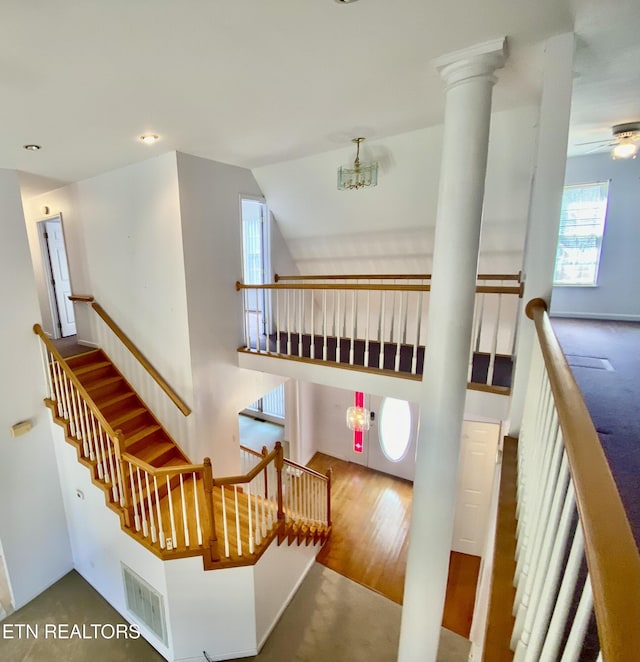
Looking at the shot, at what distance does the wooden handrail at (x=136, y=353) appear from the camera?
3.87 metres

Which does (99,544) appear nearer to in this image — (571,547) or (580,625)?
(571,547)

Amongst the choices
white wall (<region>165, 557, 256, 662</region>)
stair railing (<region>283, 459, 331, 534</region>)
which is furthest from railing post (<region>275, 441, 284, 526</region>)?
white wall (<region>165, 557, 256, 662</region>)

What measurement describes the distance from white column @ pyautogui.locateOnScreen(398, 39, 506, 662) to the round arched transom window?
4.38 metres

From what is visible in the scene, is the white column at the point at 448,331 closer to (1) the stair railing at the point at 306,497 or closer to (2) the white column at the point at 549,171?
(2) the white column at the point at 549,171

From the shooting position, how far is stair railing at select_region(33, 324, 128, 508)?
3340 mm

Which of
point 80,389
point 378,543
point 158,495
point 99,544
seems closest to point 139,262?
point 80,389

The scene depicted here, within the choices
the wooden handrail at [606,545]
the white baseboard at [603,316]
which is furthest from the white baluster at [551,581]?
the white baseboard at [603,316]

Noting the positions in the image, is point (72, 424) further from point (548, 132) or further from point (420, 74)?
point (548, 132)

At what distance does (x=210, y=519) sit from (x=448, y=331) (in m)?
2.52

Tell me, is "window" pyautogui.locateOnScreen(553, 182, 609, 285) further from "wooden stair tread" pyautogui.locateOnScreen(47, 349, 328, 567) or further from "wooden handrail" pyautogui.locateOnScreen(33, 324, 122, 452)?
"wooden handrail" pyautogui.locateOnScreen(33, 324, 122, 452)

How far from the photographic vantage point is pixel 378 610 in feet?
12.2

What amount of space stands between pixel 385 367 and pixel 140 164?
3.42 meters

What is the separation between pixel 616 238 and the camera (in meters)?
4.27

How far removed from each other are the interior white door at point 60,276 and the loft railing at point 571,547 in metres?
6.44
